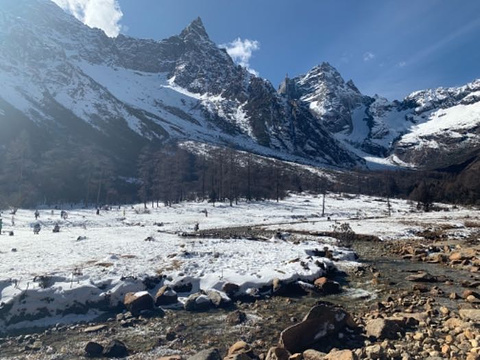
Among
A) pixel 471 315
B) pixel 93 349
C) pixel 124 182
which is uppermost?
pixel 124 182

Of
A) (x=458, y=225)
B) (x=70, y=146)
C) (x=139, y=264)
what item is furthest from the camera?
(x=70, y=146)

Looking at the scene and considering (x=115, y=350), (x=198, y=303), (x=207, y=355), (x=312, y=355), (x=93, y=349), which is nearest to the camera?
(x=312, y=355)

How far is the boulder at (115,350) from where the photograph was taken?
1188 cm

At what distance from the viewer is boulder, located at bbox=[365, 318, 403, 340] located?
12.1m

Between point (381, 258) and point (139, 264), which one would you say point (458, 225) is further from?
point (139, 264)

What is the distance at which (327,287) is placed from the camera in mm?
19234

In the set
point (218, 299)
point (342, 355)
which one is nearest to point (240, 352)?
point (342, 355)

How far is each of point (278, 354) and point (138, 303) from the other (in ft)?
26.2

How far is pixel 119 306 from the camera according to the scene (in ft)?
54.5

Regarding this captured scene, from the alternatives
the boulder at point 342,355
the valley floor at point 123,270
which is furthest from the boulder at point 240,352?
the boulder at point 342,355

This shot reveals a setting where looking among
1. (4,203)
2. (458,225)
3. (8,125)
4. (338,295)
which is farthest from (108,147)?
(338,295)

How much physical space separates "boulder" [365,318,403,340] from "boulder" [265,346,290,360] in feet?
11.7

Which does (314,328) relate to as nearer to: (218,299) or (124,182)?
(218,299)

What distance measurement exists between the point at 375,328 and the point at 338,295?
6.19 metres
